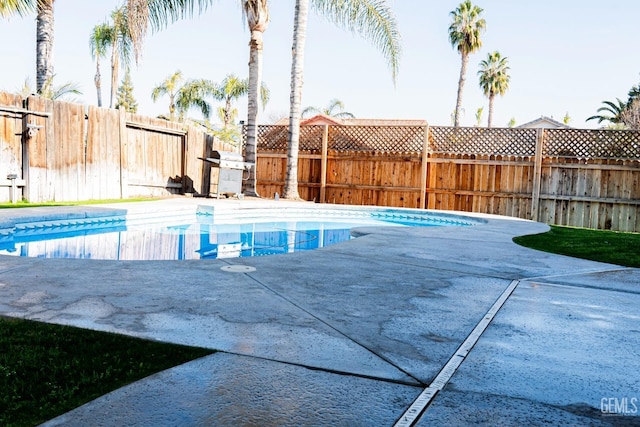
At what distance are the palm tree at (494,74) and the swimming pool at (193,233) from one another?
27.3 meters

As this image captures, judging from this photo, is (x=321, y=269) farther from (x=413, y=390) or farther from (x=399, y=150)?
(x=399, y=150)

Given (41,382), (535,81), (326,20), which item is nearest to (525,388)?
(41,382)

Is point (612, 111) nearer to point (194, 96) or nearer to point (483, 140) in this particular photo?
point (483, 140)

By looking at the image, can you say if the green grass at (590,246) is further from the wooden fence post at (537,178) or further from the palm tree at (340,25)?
the palm tree at (340,25)

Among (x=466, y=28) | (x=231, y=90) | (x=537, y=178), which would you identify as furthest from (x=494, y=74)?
(x=537, y=178)

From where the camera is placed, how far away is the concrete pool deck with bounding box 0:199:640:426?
1.65 m

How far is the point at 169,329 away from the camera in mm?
2395

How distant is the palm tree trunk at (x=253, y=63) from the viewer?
12727 millimetres

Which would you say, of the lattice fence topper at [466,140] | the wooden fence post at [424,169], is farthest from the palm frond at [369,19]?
the wooden fence post at [424,169]

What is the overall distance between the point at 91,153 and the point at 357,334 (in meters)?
9.29

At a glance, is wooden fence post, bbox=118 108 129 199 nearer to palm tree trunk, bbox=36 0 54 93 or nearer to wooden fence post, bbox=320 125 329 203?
palm tree trunk, bbox=36 0 54 93

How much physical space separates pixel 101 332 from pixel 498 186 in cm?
1182

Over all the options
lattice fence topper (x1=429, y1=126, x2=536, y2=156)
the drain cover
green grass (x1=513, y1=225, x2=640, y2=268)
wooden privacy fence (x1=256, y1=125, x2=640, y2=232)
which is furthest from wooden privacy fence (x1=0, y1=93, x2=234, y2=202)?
green grass (x1=513, y1=225, x2=640, y2=268)

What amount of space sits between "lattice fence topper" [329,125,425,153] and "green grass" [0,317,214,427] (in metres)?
11.9
